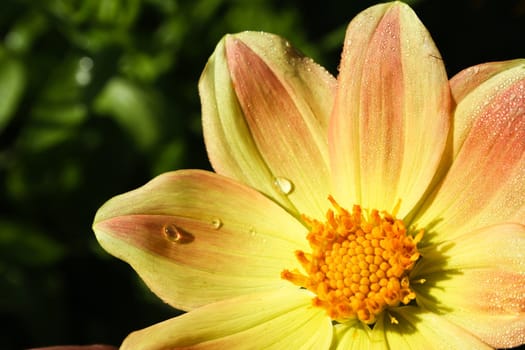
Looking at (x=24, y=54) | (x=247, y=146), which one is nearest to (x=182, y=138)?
(x=24, y=54)

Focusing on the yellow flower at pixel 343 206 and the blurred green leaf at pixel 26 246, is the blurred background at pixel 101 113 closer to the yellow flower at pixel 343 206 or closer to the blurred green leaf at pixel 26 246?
the blurred green leaf at pixel 26 246

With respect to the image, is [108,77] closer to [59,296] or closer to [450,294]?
[59,296]

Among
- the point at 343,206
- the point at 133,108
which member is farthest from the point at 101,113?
the point at 343,206

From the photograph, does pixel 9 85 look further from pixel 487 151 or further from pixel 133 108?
pixel 487 151

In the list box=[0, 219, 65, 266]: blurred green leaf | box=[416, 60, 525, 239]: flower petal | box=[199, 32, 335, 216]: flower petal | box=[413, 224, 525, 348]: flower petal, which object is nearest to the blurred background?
box=[0, 219, 65, 266]: blurred green leaf

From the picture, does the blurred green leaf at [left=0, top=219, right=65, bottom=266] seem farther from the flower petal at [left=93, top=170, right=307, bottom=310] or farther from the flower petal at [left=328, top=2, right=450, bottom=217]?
the flower petal at [left=328, top=2, right=450, bottom=217]

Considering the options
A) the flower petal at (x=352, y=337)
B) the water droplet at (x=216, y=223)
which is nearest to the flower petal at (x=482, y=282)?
the flower petal at (x=352, y=337)
